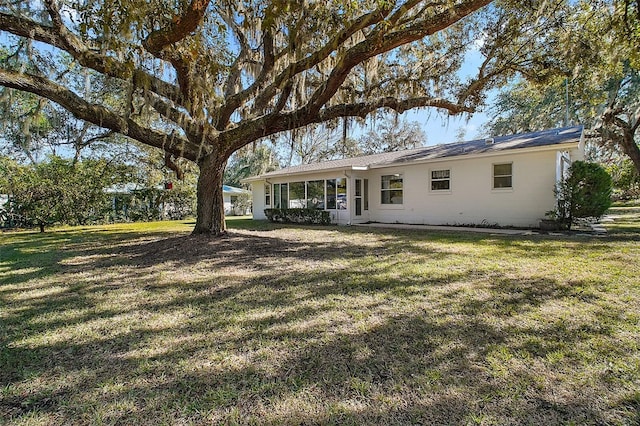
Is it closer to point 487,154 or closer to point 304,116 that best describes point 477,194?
point 487,154

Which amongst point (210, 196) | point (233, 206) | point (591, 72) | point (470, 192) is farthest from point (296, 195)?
point (233, 206)

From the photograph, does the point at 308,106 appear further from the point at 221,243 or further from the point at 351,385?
the point at 351,385

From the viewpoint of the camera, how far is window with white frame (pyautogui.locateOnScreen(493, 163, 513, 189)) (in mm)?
10727

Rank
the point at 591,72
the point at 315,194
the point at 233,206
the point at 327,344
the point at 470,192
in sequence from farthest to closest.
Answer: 1. the point at 233,206
2. the point at 315,194
3. the point at 470,192
4. the point at 591,72
5. the point at 327,344

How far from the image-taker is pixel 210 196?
8.71 m

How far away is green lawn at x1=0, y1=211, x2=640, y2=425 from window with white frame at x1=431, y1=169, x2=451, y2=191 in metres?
6.92

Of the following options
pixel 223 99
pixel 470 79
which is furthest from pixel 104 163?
pixel 470 79

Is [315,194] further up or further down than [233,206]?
further up

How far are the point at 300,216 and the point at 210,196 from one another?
21.8 feet

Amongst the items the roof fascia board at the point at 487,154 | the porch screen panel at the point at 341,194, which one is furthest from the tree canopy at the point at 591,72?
the porch screen panel at the point at 341,194

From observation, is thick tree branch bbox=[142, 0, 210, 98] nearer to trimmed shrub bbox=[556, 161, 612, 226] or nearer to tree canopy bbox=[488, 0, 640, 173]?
tree canopy bbox=[488, 0, 640, 173]

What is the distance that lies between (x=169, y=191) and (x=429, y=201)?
16.2 metres

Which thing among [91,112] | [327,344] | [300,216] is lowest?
[327,344]

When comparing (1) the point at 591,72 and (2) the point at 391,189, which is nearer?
(1) the point at 591,72
